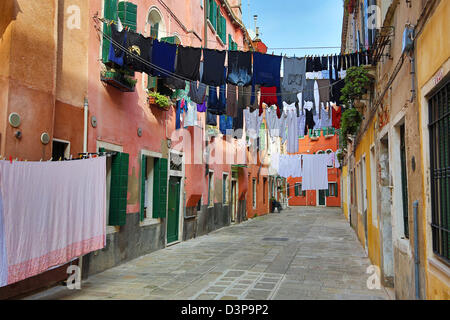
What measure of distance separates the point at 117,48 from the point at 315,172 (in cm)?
1765

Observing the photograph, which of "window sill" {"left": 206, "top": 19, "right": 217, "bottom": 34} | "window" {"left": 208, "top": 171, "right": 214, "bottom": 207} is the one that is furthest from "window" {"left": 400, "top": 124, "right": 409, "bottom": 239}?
"window sill" {"left": 206, "top": 19, "right": 217, "bottom": 34}

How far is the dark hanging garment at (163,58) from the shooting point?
7793mm

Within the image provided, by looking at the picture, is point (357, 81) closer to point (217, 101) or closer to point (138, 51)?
point (138, 51)

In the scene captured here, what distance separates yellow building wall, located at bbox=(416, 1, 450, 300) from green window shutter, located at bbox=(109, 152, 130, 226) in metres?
5.99

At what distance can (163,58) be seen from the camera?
309 inches

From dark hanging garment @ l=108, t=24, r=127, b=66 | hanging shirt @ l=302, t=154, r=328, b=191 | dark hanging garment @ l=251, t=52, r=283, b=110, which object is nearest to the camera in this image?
dark hanging garment @ l=108, t=24, r=127, b=66

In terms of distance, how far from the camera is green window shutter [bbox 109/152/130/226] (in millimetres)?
7895

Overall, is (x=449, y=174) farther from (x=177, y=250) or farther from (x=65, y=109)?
(x=177, y=250)

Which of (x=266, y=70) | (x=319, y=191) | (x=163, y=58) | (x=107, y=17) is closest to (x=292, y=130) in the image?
(x=266, y=70)

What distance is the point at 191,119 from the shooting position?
473 inches

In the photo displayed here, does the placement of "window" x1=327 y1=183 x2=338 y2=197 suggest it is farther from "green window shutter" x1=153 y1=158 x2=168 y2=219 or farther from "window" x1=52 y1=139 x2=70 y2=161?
"window" x1=52 y1=139 x2=70 y2=161
